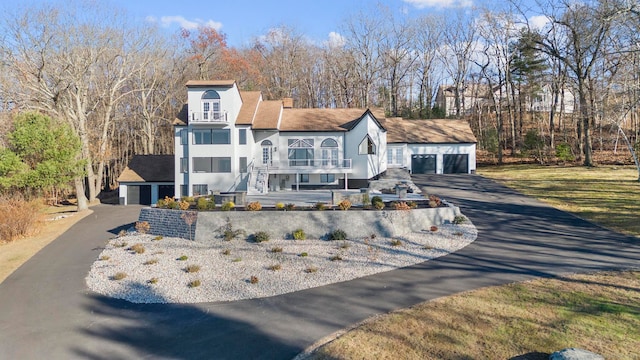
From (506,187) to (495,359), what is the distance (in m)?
24.6

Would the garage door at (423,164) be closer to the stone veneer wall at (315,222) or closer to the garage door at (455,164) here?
the garage door at (455,164)

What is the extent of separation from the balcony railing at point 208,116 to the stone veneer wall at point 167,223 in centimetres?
959

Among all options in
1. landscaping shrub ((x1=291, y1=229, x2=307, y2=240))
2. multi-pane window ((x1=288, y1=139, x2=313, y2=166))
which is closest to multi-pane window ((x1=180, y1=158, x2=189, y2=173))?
multi-pane window ((x1=288, y1=139, x2=313, y2=166))

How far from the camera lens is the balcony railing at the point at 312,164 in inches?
1155

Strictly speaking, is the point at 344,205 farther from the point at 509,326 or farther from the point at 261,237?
the point at 509,326

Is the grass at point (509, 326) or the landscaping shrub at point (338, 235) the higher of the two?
the landscaping shrub at point (338, 235)

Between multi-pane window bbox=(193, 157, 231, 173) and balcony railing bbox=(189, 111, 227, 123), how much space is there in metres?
3.02

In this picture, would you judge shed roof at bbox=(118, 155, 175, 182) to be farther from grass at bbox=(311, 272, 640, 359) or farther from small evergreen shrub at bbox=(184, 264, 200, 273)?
grass at bbox=(311, 272, 640, 359)

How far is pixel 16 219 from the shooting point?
23.0m

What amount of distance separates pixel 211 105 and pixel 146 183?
1009cm

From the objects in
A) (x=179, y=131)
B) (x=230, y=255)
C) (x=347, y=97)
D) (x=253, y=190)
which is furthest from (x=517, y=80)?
(x=230, y=255)

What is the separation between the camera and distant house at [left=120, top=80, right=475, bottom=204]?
95.6 feet

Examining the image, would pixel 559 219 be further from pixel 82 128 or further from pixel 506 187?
pixel 82 128

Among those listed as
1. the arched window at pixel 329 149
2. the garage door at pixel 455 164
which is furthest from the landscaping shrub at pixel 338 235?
the garage door at pixel 455 164
